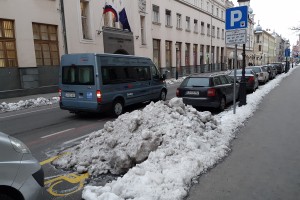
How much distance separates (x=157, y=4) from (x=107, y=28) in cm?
1030

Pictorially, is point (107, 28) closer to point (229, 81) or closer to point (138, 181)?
point (229, 81)

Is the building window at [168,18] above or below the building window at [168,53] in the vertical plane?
above

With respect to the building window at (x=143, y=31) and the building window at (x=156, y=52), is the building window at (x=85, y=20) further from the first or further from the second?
the building window at (x=156, y=52)

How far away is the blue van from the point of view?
9.00m

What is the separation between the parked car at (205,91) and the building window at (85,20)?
1434cm

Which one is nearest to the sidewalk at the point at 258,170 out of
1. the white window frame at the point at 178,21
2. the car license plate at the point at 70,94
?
the car license plate at the point at 70,94

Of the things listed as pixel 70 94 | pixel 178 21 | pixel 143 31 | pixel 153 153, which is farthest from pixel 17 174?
pixel 178 21

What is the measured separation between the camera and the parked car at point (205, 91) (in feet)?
32.2

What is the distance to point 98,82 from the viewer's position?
8922 millimetres

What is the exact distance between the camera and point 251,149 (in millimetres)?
5633

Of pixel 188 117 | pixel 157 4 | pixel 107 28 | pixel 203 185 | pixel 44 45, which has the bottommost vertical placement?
pixel 203 185

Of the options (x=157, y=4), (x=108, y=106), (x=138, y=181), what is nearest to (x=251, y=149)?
(x=138, y=181)

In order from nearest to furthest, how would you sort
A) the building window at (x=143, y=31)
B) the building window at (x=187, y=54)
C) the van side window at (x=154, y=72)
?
1. the van side window at (x=154, y=72)
2. the building window at (x=143, y=31)
3. the building window at (x=187, y=54)

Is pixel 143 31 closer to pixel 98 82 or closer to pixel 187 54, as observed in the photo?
pixel 187 54
